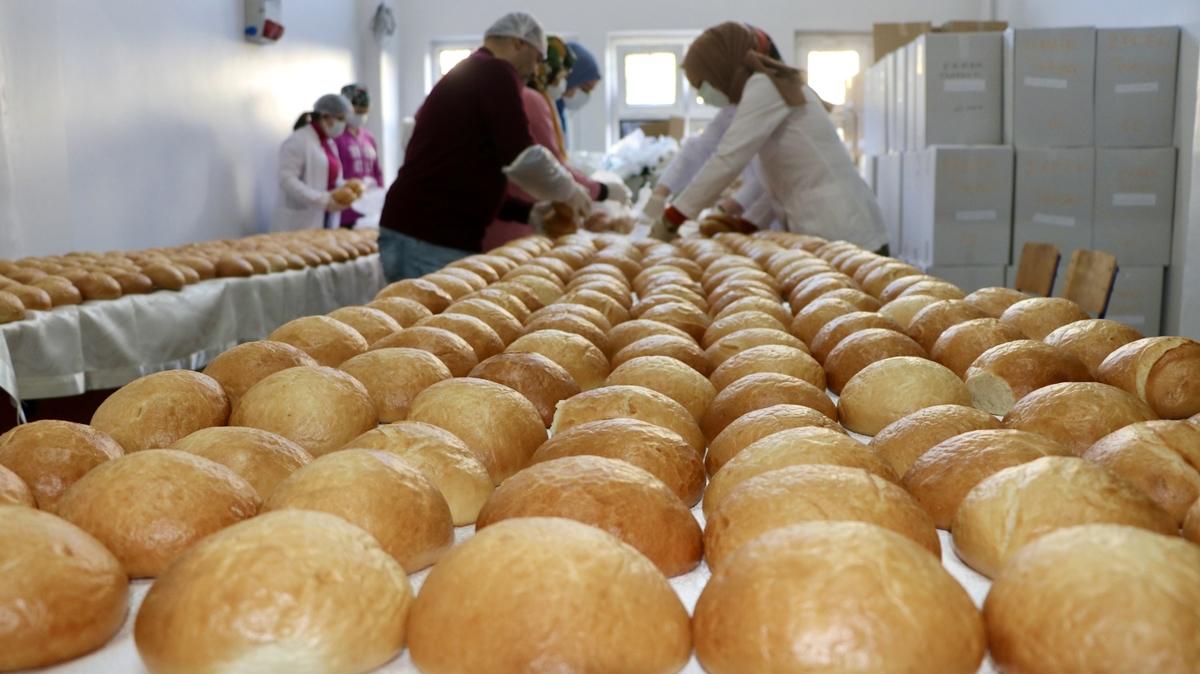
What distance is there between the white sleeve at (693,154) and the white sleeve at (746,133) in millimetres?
708

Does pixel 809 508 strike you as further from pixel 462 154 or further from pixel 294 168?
pixel 294 168

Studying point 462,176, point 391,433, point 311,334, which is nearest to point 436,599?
point 391,433

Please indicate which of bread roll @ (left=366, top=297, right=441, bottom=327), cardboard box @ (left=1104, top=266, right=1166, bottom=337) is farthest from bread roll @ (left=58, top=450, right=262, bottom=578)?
cardboard box @ (left=1104, top=266, right=1166, bottom=337)

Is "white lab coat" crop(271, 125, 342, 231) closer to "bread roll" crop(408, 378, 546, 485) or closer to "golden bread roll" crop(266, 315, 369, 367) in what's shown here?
"golden bread roll" crop(266, 315, 369, 367)

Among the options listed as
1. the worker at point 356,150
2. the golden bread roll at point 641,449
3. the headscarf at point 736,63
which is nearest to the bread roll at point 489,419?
the golden bread roll at point 641,449

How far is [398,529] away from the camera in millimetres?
892

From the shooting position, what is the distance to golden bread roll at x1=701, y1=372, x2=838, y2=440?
1290mm

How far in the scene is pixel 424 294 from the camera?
2.18 meters

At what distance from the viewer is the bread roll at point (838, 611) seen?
0.68 metres

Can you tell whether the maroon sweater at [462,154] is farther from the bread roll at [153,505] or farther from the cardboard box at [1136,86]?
the bread roll at [153,505]

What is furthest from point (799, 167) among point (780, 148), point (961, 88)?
point (961, 88)

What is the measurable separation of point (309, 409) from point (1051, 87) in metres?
4.78

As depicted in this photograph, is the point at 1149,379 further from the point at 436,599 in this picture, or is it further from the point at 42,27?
the point at 42,27

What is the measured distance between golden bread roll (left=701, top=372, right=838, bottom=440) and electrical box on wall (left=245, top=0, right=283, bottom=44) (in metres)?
7.81
